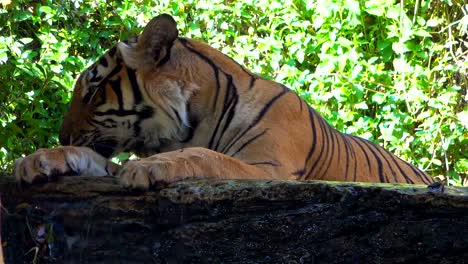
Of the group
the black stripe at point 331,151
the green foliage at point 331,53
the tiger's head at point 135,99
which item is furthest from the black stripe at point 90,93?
the green foliage at point 331,53

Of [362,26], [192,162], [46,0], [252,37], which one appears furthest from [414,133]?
[192,162]

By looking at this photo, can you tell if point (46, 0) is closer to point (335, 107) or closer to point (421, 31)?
point (335, 107)

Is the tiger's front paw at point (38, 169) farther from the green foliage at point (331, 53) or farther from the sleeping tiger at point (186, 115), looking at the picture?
the green foliage at point (331, 53)

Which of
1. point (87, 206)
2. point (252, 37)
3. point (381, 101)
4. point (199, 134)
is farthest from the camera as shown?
point (252, 37)

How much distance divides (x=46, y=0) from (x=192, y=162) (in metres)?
3.54

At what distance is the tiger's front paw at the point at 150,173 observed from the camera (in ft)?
7.48

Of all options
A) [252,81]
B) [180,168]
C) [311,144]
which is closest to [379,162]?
[311,144]

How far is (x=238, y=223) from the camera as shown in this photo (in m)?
2.09

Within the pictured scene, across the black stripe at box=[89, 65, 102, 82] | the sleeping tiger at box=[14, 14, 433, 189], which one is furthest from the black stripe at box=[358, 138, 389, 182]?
the black stripe at box=[89, 65, 102, 82]

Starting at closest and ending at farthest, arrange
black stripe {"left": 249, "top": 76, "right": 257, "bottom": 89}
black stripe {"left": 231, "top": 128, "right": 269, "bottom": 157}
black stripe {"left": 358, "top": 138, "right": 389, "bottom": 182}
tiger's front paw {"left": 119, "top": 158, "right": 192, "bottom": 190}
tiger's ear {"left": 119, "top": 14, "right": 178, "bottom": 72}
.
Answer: tiger's front paw {"left": 119, "top": 158, "right": 192, "bottom": 190} → black stripe {"left": 231, "top": 128, "right": 269, "bottom": 157} → tiger's ear {"left": 119, "top": 14, "right": 178, "bottom": 72} → black stripe {"left": 249, "top": 76, "right": 257, "bottom": 89} → black stripe {"left": 358, "top": 138, "right": 389, "bottom": 182}

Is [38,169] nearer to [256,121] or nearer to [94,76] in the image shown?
[94,76]

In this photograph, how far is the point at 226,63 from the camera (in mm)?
3176

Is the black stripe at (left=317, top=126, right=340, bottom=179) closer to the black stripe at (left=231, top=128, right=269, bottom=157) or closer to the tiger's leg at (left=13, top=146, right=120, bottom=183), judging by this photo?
the black stripe at (left=231, top=128, right=269, bottom=157)

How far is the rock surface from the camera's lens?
190cm
